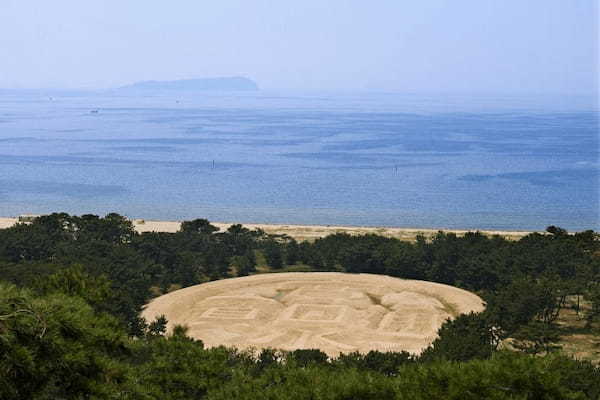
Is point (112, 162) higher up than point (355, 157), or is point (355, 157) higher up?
point (112, 162)

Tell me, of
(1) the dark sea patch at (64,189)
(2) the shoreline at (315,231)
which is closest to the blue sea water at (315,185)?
(1) the dark sea patch at (64,189)

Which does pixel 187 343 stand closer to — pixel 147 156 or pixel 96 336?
pixel 96 336

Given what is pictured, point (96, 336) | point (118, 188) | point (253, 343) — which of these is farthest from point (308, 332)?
point (118, 188)

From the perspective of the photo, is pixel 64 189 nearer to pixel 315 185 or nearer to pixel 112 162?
pixel 112 162

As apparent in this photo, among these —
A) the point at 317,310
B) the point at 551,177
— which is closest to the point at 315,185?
the point at 551,177

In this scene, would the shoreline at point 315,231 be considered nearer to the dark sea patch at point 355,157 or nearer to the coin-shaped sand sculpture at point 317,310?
the coin-shaped sand sculpture at point 317,310

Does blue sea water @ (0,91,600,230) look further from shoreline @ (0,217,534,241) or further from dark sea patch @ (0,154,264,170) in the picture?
shoreline @ (0,217,534,241)
